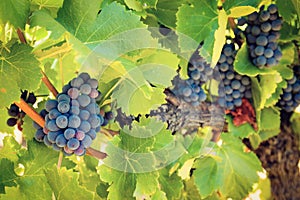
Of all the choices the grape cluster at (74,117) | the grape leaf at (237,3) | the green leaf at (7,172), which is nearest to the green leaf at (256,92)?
the grape leaf at (237,3)

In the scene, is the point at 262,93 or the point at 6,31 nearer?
the point at 6,31

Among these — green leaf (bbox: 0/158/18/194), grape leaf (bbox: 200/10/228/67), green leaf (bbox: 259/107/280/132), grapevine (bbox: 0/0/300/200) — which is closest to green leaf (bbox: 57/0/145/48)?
grapevine (bbox: 0/0/300/200)

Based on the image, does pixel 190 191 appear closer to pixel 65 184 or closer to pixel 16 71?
pixel 65 184

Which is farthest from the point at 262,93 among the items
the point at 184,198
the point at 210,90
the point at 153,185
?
the point at 153,185

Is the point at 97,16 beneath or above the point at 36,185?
above

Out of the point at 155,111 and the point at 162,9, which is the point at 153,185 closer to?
the point at 155,111

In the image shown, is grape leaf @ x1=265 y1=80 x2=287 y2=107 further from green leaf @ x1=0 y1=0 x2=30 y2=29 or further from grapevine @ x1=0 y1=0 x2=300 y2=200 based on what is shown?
green leaf @ x1=0 y1=0 x2=30 y2=29

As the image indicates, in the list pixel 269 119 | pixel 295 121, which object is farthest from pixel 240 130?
pixel 295 121
